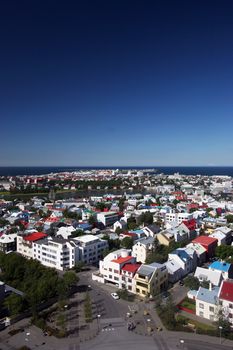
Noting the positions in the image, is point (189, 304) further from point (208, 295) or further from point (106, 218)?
point (106, 218)

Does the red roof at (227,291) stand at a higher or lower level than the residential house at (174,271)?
higher

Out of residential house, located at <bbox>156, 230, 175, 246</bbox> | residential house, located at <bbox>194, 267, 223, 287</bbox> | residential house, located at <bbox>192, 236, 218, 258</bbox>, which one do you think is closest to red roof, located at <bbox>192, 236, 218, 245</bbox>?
residential house, located at <bbox>192, 236, 218, 258</bbox>

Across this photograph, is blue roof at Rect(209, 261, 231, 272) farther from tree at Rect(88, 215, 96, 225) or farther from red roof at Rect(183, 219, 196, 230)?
tree at Rect(88, 215, 96, 225)

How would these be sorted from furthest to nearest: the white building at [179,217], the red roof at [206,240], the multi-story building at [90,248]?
1. the white building at [179,217]
2. the red roof at [206,240]
3. the multi-story building at [90,248]

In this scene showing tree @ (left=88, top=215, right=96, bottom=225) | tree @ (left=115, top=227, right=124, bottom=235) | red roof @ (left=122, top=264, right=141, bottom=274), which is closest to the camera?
red roof @ (left=122, top=264, right=141, bottom=274)

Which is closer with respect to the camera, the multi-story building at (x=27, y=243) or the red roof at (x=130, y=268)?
the red roof at (x=130, y=268)

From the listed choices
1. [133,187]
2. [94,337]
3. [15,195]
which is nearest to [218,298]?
[94,337]

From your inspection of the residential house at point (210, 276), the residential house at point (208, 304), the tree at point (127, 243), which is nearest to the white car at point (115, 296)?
the residential house at point (208, 304)

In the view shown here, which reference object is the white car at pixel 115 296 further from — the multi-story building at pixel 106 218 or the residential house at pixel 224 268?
the multi-story building at pixel 106 218
